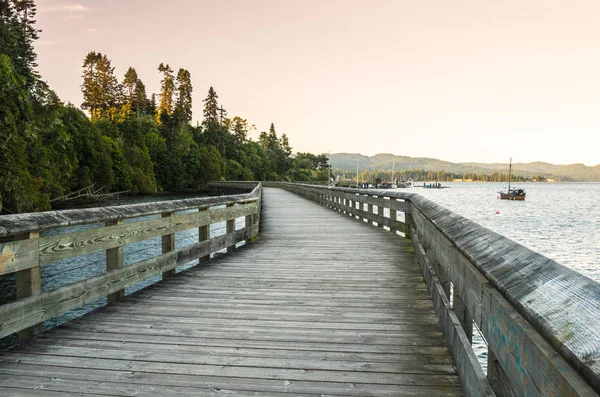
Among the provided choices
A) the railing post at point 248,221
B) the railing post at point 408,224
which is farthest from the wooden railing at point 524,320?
the railing post at point 248,221

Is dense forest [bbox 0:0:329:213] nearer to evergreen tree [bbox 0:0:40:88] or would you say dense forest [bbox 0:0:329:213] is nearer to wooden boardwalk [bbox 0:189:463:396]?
evergreen tree [bbox 0:0:40:88]

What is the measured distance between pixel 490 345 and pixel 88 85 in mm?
100731

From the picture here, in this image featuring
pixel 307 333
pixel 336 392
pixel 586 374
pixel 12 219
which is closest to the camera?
pixel 586 374

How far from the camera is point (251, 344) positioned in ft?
11.3

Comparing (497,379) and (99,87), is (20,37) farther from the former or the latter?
(497,379)

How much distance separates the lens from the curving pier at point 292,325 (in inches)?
54.1

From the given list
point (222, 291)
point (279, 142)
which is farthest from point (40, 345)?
point (279, 142)

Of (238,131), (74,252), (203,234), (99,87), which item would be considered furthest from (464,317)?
(238,131)

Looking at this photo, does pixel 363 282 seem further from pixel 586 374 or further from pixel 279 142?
pixel 279 142

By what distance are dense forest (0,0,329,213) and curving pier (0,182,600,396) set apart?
2558cm

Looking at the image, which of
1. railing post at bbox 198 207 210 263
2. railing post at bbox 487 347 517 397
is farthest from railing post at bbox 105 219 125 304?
railing post at bbox 487 347 517 397

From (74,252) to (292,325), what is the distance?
2148mm

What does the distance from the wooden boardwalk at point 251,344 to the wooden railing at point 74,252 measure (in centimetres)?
23

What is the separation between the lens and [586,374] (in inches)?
37.2
